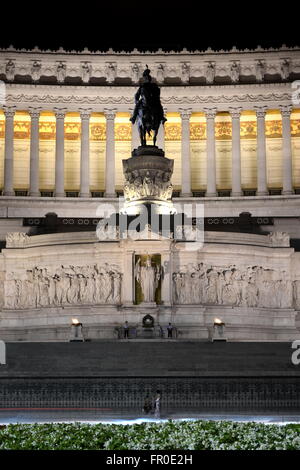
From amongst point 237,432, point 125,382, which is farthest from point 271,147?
point 237,432

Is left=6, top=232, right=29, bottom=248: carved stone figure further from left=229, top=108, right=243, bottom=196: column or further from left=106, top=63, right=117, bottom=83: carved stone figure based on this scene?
left=106, top=63, right=117, bottom=83: carved stone figure

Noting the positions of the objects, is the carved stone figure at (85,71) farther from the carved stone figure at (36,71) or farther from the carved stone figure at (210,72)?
the carved stone figure at (210,72)

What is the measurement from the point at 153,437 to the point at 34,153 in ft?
222

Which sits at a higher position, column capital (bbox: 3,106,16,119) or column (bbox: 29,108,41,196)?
column capital (bbox: 3,106,16,119)

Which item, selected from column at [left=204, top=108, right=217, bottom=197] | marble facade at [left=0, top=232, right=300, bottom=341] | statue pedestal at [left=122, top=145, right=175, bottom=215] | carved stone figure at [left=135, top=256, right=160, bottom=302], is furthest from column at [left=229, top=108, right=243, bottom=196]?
carved stone figure at [left=135, top=256, right=160, bottom=302]

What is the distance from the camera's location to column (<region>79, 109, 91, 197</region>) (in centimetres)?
8256

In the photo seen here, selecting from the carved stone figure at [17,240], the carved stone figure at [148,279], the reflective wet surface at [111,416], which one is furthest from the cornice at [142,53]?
the reflective wet surface at [111,416]

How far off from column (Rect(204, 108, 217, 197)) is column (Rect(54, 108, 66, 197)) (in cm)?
1294

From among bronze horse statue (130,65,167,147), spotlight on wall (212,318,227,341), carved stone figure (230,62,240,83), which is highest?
carved stone figure (230,62,240,83)

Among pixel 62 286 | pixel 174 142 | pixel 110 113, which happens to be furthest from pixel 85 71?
pixel 62 286

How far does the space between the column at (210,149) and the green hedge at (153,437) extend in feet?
213

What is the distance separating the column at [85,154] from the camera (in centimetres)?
8256

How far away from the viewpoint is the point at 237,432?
17281mm
